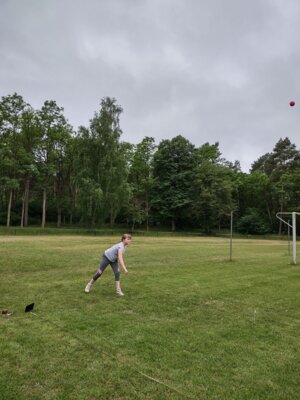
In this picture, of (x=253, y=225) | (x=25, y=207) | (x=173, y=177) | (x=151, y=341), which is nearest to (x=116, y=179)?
(x=25, y=207)

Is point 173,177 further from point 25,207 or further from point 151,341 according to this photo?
point 151,341

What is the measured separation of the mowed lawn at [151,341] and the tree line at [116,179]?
35271 mm

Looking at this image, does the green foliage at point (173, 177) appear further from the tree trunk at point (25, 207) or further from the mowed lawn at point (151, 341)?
the mowed lawn at point (151, 341)

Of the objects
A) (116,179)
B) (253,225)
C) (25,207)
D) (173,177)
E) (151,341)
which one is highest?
(173,177)

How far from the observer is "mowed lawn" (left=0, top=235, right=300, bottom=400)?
431 centimetres

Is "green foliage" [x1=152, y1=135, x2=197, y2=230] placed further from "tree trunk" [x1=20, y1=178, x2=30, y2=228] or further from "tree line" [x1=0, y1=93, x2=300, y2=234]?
"tree trunk" [x1=20, y1=178, x2=30, y2=228]

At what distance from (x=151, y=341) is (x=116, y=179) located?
137 ft

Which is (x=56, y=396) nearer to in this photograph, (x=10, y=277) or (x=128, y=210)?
(x=10, y=277)

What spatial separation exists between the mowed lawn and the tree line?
116 feet

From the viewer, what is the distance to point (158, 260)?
1850 centimetres

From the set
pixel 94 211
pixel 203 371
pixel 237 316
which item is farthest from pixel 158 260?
pixel 94 211

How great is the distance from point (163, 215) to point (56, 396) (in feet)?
201

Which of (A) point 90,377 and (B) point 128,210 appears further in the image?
(B) point 128,210

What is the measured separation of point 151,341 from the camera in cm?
589
